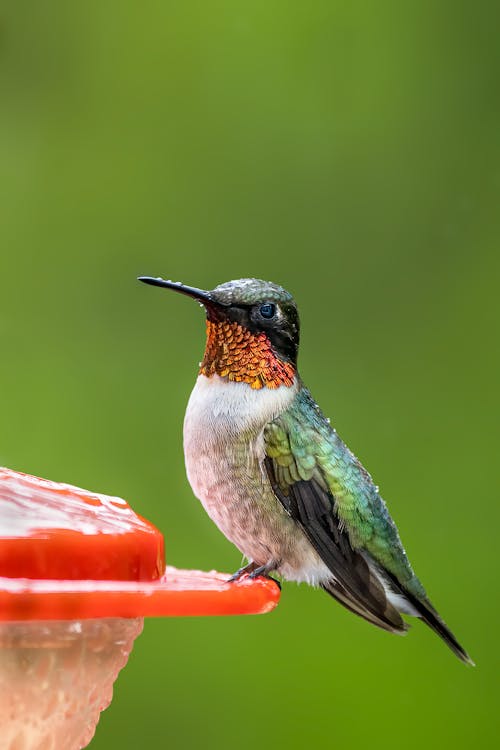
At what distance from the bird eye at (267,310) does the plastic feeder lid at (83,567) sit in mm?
897

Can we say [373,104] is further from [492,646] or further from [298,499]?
[298,499]

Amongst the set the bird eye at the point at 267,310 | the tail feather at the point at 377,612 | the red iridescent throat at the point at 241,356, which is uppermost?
the bird eye at the point at 267,310

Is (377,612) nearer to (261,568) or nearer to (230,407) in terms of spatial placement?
(261,568)

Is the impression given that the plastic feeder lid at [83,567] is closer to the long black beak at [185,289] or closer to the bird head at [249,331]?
the long black beak at [185,289]

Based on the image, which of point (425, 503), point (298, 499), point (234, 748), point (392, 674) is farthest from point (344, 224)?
point (298, 499)

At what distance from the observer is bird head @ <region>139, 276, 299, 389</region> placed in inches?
85.0

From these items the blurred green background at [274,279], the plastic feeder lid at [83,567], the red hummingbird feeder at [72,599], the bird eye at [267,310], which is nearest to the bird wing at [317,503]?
the bird eye at [267,310]

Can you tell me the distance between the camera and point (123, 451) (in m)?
3.88

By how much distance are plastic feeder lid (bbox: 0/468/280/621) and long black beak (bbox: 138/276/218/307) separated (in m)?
0.43

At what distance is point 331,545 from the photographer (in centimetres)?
220

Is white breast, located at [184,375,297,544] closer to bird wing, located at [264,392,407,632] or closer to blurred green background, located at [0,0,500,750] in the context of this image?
bird wing, located at [264,392,407,632]

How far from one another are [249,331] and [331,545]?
1.57 feet

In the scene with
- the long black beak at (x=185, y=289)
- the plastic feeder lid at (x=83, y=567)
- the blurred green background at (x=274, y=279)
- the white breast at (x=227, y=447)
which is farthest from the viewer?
the blurred green background at (x=274, y=279)

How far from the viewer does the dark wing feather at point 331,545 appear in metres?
2.16
